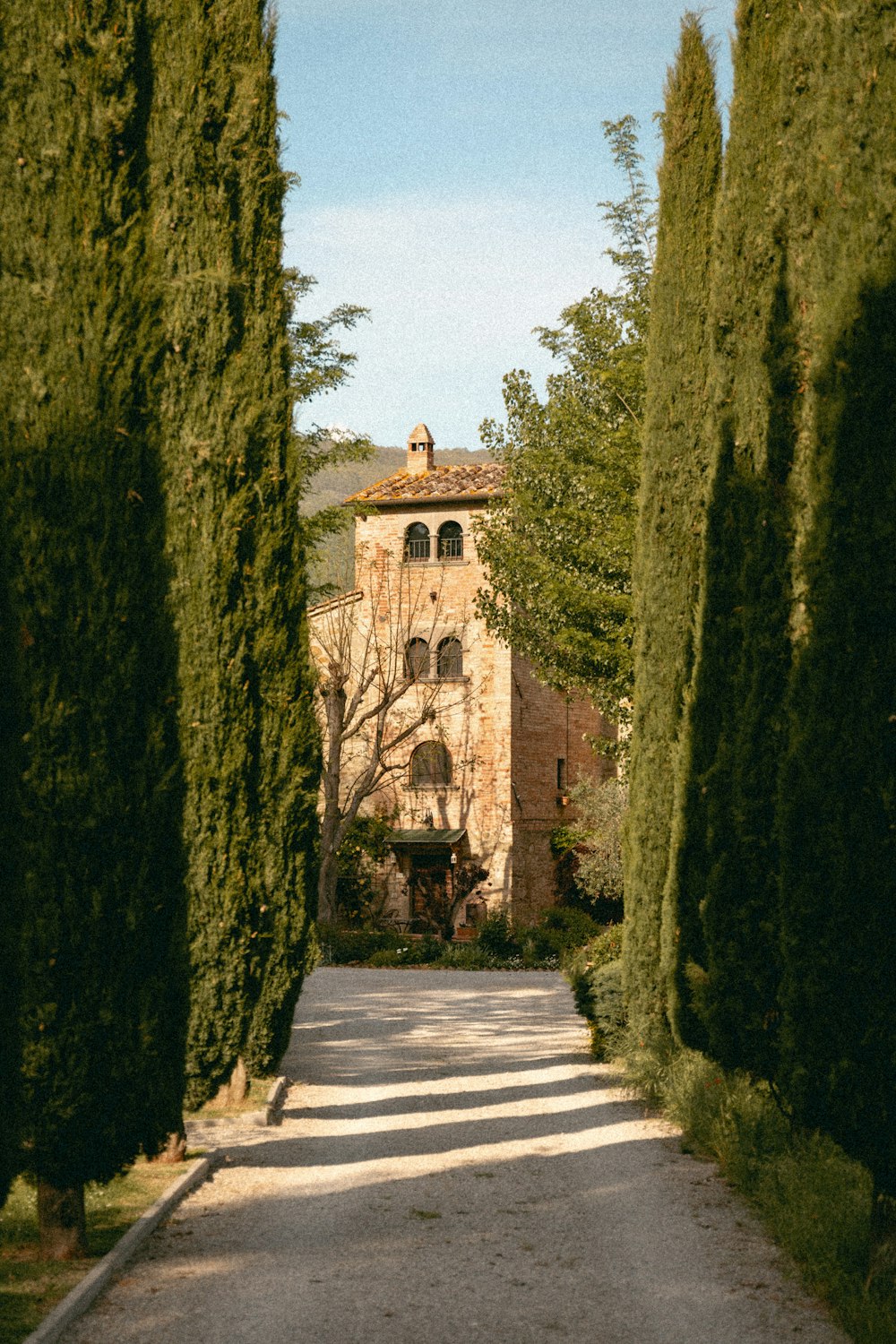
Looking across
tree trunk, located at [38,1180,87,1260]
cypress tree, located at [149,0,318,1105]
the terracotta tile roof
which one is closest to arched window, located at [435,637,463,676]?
the terracotta tile roof

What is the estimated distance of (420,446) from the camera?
36.1 metres

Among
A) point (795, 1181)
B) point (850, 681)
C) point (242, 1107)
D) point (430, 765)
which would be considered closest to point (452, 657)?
point (430, 765)

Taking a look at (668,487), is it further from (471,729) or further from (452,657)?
(452,657)

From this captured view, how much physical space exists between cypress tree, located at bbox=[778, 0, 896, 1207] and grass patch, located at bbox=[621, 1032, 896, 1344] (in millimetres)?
591

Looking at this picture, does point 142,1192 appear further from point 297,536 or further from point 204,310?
point 204,310

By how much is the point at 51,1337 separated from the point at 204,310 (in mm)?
6190

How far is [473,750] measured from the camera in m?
31.8

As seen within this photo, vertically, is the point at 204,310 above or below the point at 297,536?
above

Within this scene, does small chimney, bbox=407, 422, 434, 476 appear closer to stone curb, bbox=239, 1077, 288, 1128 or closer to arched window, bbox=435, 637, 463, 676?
arched window, bbox=435, 637, 463, 676

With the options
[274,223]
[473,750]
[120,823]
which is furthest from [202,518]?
[473,750]

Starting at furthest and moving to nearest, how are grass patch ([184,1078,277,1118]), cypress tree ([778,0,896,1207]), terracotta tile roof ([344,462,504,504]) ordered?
terracotta tile roof ([344,462,504,504]) → grass patch ([184,1078,277,1118]) → cypress tree ([778,0,896,1207])

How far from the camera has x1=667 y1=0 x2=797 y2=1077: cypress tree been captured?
7344mm

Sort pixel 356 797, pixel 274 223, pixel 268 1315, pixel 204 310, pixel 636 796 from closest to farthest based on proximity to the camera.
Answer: pixel 268 1315
pixel 204 310
pixel 274 223
pixel 636 796
pixel 356 797

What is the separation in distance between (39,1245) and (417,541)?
27.7 metres
